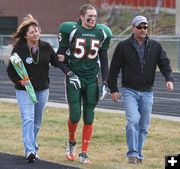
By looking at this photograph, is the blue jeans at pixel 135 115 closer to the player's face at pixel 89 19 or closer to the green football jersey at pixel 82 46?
the green football jersey at pixel 82 46

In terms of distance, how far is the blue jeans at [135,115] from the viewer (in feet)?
28.5

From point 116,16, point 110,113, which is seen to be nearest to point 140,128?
point 110,113

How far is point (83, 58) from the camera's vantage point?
8.70 metres

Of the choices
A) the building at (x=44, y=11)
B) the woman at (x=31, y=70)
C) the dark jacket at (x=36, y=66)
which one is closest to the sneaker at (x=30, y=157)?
the woman at (x=31, y=70)

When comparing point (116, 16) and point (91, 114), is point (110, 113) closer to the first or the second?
point (91, 114)

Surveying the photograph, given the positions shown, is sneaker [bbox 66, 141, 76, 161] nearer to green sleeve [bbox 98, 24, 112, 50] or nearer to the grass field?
the grass field

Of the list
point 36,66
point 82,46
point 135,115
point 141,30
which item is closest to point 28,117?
point 36,66

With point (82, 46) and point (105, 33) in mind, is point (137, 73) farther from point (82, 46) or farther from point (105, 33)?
point (82, 46)

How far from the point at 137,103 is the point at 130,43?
2.48 feet

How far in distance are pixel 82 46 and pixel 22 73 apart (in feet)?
2.66

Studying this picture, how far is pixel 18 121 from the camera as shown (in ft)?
43.4

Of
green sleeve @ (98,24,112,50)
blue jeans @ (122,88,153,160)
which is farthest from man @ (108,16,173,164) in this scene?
green sleeve @ (98,24,112,50)

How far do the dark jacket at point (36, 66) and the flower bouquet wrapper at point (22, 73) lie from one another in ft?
0.22

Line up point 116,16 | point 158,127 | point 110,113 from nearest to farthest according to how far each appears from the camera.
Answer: point 158,127 → point 110,113 → point 116,16
